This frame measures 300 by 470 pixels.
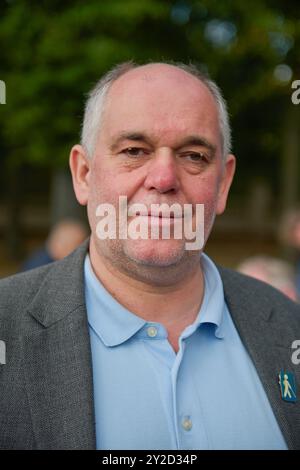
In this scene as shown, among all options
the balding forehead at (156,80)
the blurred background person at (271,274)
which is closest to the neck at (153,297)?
the balding forehead at (156,80)

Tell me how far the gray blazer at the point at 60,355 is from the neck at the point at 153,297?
3.6 inches

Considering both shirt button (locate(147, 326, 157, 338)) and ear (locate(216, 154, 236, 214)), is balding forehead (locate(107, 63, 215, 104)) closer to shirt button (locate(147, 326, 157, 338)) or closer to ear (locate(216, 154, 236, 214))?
ear (locate(216, 154, 236, 214))

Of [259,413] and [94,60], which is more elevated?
[94,60]

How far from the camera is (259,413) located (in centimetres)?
178

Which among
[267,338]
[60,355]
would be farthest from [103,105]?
[267,338]

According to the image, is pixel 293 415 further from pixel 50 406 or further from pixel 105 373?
pixel 50 406

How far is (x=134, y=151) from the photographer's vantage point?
1.77 m

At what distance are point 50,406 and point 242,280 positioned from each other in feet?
2.76

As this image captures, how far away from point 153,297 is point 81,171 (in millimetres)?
445

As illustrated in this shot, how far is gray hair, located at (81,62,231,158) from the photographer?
1.89 meters

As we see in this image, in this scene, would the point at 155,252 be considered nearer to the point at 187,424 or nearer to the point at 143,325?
the point at 143,325

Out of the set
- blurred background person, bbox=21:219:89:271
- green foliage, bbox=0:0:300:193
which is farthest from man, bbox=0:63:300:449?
green foliage, bbox=0:0:300:193

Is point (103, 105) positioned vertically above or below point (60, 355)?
above
